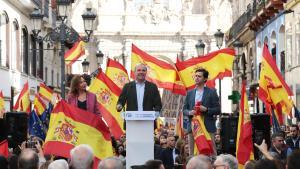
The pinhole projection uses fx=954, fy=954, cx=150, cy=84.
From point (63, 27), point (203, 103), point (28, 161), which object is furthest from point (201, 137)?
point (63, 27)

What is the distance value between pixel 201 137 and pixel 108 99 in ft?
19.8

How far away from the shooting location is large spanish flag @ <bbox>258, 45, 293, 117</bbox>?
1933 cm

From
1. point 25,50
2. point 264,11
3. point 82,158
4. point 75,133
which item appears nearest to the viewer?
point 82,158

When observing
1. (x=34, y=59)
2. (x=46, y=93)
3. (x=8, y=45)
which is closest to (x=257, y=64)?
(x=34, y=59)

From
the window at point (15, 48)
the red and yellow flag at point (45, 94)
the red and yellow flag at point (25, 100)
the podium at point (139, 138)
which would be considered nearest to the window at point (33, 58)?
the window at point (15, 48)

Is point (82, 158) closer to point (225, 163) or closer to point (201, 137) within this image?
point (225, 163)

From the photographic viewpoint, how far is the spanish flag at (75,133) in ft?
42.5

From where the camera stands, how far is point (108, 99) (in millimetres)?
20891

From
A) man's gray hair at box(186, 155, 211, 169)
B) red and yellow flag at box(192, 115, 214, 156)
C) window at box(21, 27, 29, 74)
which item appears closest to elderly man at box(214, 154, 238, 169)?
man's gray hair at box(186, 155, 211, 169)

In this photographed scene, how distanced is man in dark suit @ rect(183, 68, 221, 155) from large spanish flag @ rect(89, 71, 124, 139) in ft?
12.0

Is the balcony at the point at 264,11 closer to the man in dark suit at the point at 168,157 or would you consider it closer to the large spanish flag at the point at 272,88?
the large spanish flag at the point at 272,88

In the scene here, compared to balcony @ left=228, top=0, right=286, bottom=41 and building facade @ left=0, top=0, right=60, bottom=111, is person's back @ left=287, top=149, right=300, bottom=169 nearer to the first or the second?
building facade @ left=0, top=0, right=60, bottom=111

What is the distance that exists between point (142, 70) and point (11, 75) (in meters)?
28.1

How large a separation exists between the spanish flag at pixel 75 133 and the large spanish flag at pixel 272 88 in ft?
22.4
